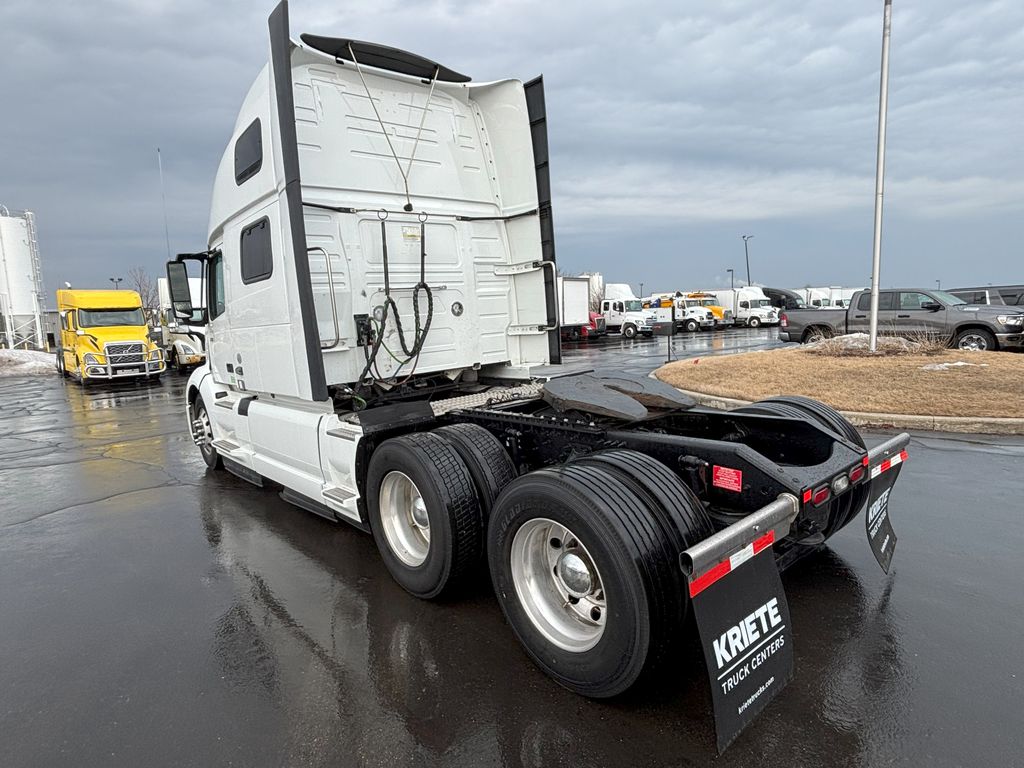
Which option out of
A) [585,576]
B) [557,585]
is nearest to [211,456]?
[557,585]

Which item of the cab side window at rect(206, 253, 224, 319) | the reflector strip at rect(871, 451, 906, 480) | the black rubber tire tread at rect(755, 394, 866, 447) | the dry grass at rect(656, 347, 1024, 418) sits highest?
the cab side window at rect(206, 253, 224, 319)

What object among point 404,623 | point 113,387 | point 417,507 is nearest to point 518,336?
point 417,507

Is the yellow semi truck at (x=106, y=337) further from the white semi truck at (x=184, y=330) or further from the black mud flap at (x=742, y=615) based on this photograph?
the black mud flap at (x=742, y=615)

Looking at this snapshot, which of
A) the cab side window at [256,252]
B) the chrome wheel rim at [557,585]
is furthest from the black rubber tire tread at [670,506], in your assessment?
the cab side window at [256,252]

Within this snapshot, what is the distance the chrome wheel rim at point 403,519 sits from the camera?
3.97m

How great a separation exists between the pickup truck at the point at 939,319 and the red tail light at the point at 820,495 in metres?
14.2

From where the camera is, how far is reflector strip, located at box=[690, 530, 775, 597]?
225cm

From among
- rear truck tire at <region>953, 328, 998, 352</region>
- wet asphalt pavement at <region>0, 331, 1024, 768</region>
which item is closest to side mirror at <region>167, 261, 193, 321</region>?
wet asphalt pavement at <region>0, 331, 1024, 768</region>

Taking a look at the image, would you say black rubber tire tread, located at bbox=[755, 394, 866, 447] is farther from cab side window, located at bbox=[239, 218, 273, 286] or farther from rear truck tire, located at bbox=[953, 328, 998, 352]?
rear truck tire, located at bbox=[953, 328, 998, 352]

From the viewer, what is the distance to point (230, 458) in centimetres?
641

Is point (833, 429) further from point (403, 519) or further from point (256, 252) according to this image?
point (256, 252)

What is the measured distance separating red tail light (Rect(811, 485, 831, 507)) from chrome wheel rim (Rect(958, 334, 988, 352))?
15.6 m

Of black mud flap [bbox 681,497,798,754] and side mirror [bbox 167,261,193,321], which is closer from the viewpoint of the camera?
black mud flap [bbox 681,497,798,754]

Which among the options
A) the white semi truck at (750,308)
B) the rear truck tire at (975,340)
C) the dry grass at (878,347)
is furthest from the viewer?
the white semi truck at (750,308)
